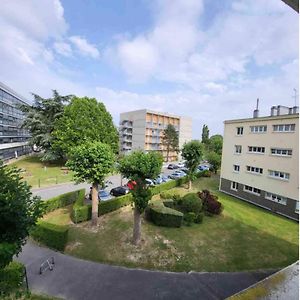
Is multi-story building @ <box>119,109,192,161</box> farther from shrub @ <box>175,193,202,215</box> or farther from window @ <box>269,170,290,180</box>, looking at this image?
shrub @ <box>175,193,202,215</box>

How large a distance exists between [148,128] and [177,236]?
5415cm

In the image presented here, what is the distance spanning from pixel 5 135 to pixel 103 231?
168 ft

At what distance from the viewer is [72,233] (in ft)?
59.8

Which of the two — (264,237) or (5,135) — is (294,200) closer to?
(264,237)

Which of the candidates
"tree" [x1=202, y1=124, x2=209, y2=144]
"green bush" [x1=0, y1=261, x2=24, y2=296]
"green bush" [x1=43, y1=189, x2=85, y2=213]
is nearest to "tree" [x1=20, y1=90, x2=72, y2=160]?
"green bush" [x1=43, y1=189, x2=85, y2=213]

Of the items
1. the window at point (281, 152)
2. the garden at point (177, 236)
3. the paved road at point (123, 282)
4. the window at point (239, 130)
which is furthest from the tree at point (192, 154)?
the paved road at point (123, 282)

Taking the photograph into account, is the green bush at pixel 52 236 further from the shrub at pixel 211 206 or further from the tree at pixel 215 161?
the tree at pixel 215 161

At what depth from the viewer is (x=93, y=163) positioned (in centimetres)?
1888

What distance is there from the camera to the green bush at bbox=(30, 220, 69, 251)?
1598 cm

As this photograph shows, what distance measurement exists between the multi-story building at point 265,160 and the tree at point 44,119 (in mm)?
32909

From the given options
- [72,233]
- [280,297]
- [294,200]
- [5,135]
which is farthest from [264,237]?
[5,135]

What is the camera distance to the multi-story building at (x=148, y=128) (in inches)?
2788

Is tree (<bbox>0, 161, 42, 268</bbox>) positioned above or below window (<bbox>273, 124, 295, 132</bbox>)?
below

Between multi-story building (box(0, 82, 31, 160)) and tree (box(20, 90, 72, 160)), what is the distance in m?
8.25
